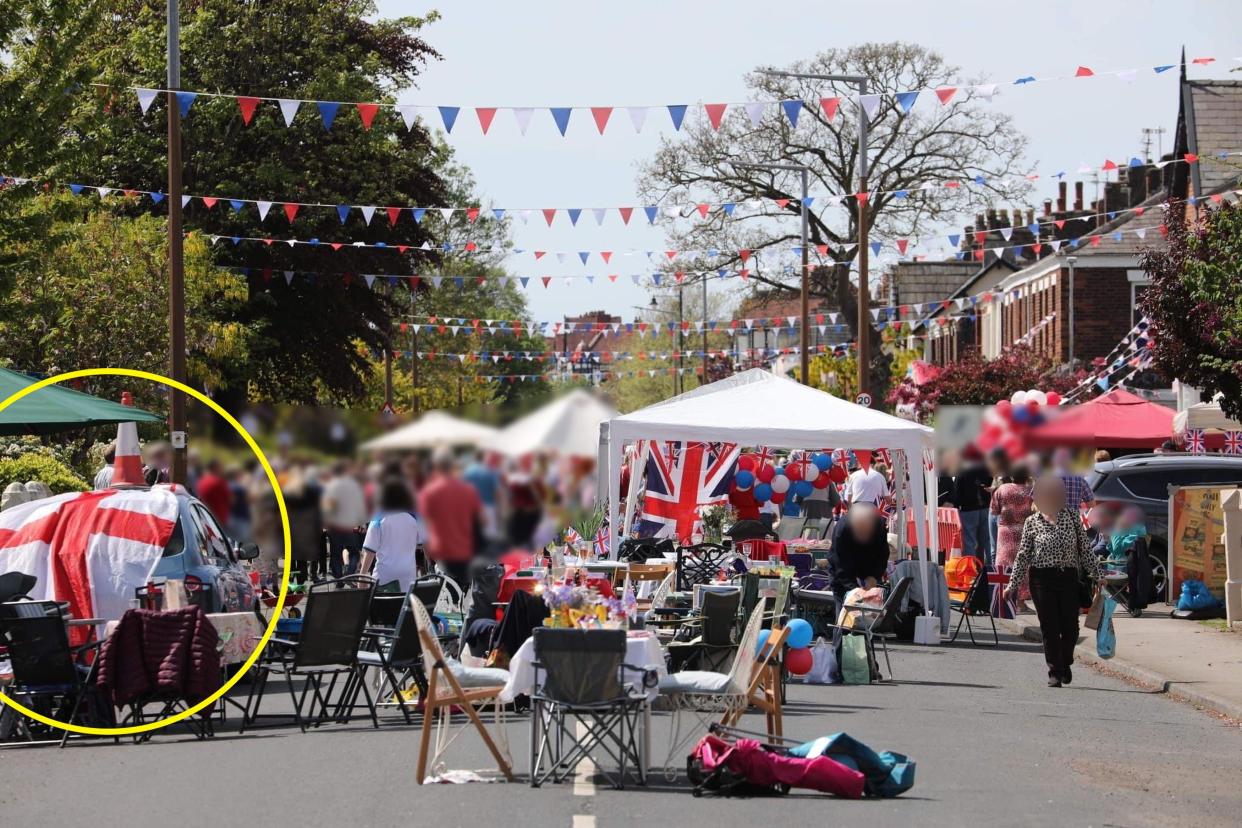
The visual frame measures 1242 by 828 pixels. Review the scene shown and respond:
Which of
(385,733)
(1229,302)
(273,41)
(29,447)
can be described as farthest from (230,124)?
(385,733)

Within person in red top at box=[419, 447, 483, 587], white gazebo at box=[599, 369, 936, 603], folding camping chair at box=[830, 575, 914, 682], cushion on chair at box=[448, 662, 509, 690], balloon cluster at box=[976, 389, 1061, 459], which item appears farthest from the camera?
white gazebo at box=[599, 369, 936, 603]

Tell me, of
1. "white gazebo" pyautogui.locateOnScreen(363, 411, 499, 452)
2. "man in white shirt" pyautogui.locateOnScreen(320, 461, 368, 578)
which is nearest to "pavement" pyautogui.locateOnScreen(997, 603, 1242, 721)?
"man in white shirt" pyautogui.locateOnScreen(320, 461, 368, 578)

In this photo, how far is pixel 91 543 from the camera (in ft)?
42.1

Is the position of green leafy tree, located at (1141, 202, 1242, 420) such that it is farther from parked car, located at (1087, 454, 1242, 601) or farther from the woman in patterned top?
the woman in patterned top

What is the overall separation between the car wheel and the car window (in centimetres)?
1369

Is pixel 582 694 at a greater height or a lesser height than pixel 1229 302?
lesser

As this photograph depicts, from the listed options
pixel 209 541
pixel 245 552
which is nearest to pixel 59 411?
pixel 209 541

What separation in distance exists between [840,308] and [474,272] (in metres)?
26.8

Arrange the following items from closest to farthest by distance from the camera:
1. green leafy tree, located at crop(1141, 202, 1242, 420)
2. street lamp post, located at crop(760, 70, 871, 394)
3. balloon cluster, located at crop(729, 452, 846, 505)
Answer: green leafy tree, located at crop(1141, 202, 1242, 420) → balloon cluster, located at crop(729, 452, 846, 505) → street lamp post, located at crop(760, 70, 871, 394)

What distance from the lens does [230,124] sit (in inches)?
1474

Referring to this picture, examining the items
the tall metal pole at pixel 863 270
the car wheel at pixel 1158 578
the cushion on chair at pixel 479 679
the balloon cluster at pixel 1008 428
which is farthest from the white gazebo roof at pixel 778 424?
the balloon cluster at pixel 1008 428

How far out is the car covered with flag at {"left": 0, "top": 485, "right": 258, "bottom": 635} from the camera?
41.5 ft

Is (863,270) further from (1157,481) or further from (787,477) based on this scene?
(1157,481)

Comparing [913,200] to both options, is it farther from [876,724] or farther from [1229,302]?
[876,724]
